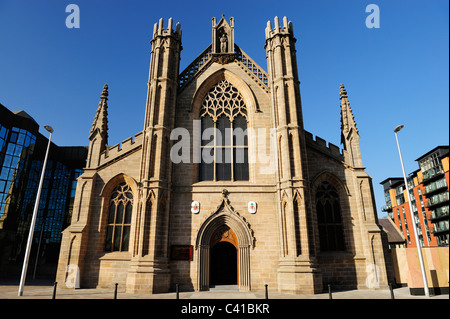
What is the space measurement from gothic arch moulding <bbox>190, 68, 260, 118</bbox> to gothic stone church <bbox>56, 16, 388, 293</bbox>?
8cm

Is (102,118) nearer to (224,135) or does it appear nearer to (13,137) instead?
(224,135)

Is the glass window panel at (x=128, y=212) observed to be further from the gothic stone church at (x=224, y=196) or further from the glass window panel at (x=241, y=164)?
the glass window panel at (x=241, y=164)

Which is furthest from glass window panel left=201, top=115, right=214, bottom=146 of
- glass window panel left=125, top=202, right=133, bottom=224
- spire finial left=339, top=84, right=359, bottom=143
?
spire finial left=339, top=84, right=359, bottom=143

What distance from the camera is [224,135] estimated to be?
19516mm

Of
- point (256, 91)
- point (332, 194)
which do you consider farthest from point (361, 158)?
point (256, 91)

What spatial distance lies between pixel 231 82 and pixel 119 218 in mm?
12645

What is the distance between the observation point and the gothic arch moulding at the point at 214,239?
16000 mm

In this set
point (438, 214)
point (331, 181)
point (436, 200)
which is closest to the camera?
point (331, 181)

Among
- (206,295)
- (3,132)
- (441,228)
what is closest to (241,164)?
(206,295)

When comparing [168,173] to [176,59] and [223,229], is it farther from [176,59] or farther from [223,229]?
[176,59]

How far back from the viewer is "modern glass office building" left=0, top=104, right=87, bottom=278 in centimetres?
3362

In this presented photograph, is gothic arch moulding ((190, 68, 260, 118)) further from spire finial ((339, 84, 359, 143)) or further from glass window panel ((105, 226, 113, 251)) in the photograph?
glass window panel ((105, 226, 113, 251))

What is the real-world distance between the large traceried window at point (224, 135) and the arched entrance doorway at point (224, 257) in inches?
143

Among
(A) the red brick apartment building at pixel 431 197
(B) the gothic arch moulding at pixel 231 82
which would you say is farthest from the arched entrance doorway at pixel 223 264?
(A) the red brick apartment building at pixel 431 197
